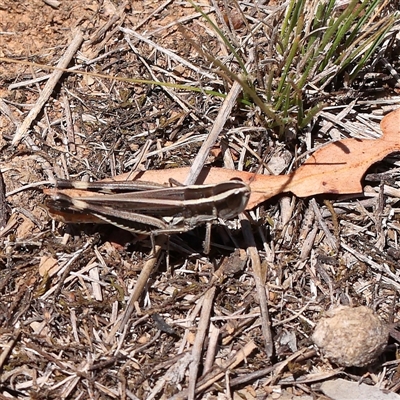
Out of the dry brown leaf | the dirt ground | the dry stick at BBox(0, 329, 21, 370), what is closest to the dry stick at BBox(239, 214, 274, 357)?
the dirt ground

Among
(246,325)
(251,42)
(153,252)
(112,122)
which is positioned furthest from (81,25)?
(246,325)

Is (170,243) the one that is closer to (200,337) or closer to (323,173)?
(200,337)

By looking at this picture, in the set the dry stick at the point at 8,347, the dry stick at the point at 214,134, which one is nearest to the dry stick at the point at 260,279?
the dry stick at the point at 214,134

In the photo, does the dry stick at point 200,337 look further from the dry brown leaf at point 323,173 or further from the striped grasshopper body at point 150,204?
the dry brown leaf at point 323,173

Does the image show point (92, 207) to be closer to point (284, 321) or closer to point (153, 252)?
point (153, 252)

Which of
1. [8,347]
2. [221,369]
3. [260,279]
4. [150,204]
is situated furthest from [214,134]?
[8,347]

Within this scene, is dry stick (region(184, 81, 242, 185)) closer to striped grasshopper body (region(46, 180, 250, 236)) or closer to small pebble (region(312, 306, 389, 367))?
striped grasshopper body (region(46, 180, 250, 236))
